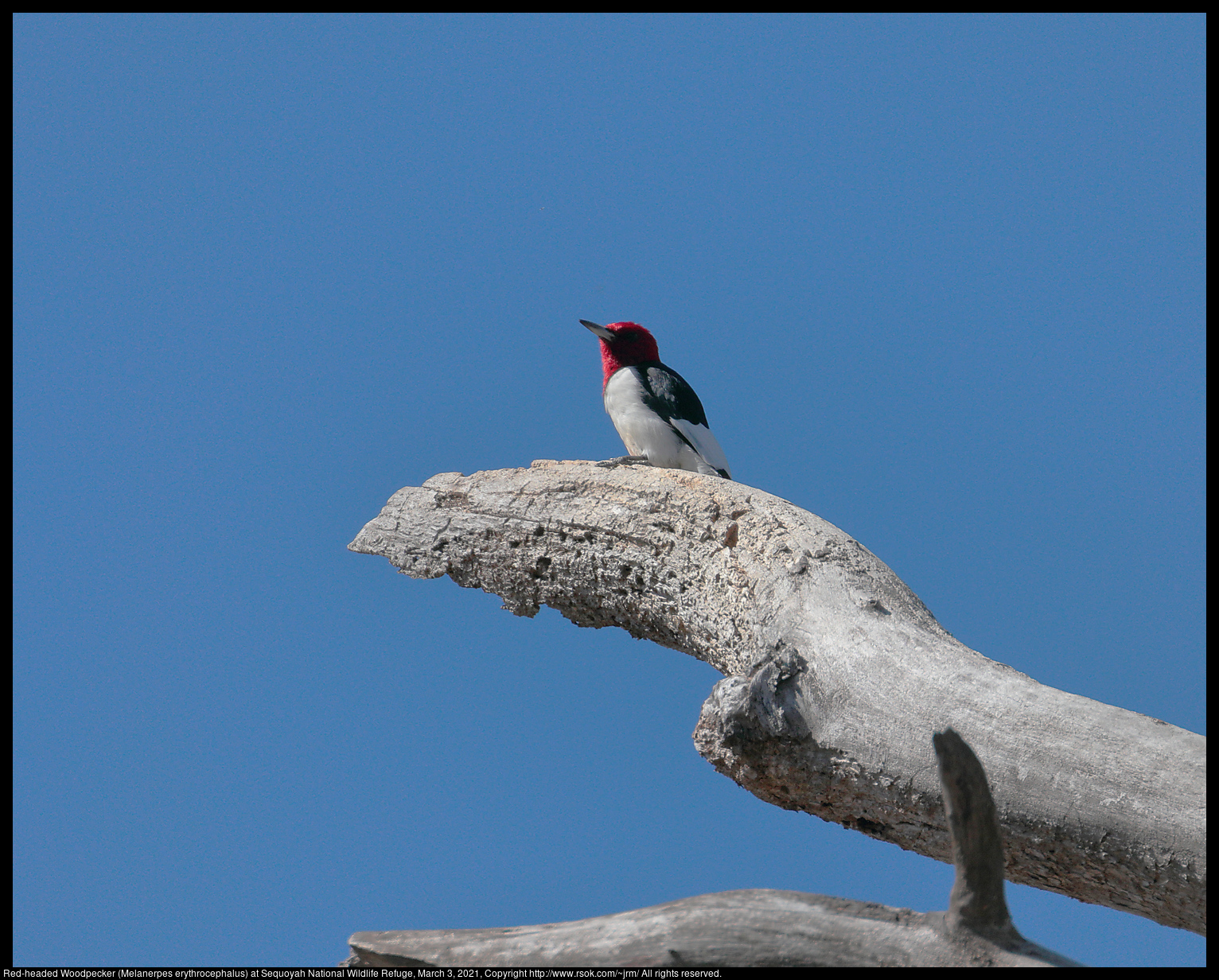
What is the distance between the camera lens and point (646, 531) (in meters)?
4.47

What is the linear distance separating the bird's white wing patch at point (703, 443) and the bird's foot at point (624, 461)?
12.0 inches

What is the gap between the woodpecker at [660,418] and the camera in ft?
19.0

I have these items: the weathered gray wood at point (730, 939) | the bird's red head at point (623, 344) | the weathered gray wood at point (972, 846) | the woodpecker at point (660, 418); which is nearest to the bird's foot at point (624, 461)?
the woodpecker at point (660, 418)

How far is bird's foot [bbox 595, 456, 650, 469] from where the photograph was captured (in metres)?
5.12

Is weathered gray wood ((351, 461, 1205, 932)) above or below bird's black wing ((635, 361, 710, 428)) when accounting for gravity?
below

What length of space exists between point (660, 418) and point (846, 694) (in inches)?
116

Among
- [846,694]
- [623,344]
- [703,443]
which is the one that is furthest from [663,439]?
[846,694]

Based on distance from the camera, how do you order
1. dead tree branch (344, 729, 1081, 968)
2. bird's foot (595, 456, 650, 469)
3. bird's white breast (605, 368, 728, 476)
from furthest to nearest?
bird's white breast (605, 368, 728, 476)
bird's foot (595, 456, 650, 469)
dead tree branch (344, 729, 1081, 968)

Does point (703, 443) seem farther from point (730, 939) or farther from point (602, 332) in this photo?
point (730, 939)

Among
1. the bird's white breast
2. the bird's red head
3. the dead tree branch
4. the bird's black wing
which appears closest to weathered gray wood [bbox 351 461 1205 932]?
the dead tree branch

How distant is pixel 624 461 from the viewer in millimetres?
5543

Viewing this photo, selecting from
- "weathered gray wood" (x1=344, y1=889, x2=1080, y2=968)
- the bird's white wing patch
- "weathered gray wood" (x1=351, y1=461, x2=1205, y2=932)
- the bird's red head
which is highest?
the bird's red head

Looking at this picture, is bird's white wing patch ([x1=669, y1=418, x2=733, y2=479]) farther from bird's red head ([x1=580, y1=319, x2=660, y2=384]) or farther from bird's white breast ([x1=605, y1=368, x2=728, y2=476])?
bird's red head ([x1=580, y1=319, x2=660, y2=384])

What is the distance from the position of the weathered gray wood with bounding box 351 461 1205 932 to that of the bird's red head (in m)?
1.92
